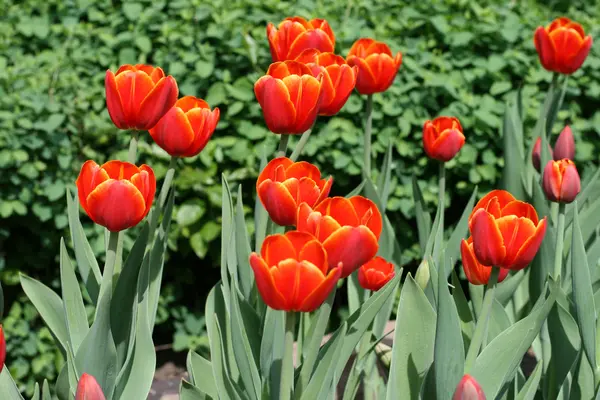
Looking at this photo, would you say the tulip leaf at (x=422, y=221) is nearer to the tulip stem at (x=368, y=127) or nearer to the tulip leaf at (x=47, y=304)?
the tulip stem at (x=368, y=127)

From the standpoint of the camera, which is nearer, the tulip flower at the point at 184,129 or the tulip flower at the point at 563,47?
Answer: the tulip flower at the point at 184,129

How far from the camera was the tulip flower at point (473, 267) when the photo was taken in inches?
60.5

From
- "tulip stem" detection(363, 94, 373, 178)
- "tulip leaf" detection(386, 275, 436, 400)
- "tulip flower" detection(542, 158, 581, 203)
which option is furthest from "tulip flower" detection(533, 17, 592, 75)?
"tulip leaf" detection(386, 275, 436, 400)

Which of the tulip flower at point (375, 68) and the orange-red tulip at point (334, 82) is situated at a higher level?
the orange-red tulip at point (334, 82)

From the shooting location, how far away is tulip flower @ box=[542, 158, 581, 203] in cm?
181

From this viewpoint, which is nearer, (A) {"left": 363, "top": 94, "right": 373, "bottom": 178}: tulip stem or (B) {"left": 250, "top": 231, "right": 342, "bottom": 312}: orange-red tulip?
(B) {"left": 250, "top": 231, "right": 342, "bottom": 312}: orange-red tulip

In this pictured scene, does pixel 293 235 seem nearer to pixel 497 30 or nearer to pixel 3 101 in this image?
pixel 3 101

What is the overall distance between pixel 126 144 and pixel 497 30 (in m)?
1.52

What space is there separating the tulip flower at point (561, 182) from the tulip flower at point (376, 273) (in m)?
0.36

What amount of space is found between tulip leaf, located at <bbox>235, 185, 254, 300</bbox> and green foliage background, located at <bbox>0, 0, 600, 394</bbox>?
138 cm

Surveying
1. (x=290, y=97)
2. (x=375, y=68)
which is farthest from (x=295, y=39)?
(x=290, y=97)

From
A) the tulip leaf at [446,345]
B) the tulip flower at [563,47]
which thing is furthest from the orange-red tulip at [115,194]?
the tulip flower at [563,47]

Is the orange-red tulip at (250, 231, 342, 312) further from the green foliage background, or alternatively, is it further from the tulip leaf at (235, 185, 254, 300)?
the green foliage background

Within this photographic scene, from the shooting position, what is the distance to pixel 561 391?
1809 mm
